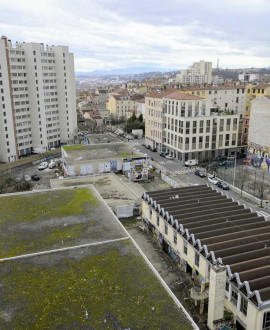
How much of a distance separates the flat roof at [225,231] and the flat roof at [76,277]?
5.26m

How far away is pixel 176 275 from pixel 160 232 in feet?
19.1

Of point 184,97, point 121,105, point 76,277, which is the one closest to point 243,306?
point 76,277

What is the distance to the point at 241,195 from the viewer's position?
4809 cm

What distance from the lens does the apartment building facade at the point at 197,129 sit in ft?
210

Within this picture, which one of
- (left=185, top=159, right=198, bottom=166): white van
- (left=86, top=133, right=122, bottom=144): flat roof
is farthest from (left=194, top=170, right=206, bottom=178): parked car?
(left=86, top=133, right=122, bottom=144): flat roof

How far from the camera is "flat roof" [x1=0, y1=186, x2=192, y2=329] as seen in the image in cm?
1762

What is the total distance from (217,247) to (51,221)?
15178 millimetres

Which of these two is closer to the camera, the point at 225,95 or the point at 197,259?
the point at 197,259

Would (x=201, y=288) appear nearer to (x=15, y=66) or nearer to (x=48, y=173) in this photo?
(x=48, y=173)

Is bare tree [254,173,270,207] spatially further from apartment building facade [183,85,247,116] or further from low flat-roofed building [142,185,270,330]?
apartment building facade [183,85,247,116]

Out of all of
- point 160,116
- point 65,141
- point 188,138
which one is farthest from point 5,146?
point 188,138

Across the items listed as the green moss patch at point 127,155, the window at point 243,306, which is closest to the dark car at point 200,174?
the green moss patch at point 127,155

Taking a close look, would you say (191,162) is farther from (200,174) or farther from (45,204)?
(45,204)

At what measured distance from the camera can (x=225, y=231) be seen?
28.8 meters
